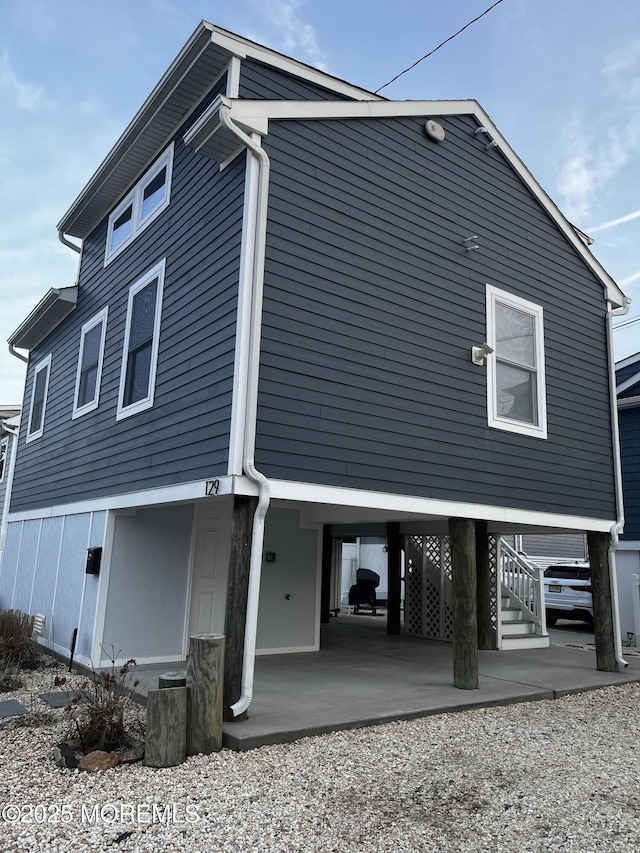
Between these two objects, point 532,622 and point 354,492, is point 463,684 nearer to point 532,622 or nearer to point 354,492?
point 354,492

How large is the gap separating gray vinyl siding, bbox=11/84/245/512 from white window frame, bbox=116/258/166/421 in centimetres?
10

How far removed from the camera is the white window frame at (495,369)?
7188mm

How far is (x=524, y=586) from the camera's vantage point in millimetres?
10727

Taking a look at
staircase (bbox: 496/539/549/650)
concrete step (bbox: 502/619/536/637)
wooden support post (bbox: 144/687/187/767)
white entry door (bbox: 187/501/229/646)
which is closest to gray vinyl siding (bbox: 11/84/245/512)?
white entry door (bbox: 187/501/229/646)

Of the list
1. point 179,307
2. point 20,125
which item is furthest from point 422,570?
point 20,125

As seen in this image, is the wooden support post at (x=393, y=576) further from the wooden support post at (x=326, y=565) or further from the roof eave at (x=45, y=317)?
the roof eave at (x=45, y=317)

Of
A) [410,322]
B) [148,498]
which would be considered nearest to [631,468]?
[410,322]

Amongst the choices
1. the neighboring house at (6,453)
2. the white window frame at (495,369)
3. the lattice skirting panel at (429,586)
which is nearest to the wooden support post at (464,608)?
the white window frame at (495,369)

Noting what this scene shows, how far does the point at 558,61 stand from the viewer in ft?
42.4

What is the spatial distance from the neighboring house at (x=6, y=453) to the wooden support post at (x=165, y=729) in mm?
8719

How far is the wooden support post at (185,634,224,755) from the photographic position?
429 centimetres

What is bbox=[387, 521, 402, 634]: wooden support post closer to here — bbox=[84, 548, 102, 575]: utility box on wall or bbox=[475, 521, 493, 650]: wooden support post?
bbox=[475, 521, 493, 650]: wooden support post

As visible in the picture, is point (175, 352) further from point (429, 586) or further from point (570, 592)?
point (570, 592)

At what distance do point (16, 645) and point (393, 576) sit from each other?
587cm
